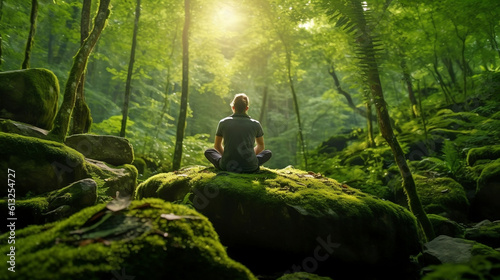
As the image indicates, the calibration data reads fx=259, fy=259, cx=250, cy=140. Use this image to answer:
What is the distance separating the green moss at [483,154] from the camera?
7.57 metres

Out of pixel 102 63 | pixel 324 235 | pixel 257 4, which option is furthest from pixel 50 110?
pixel 102 63

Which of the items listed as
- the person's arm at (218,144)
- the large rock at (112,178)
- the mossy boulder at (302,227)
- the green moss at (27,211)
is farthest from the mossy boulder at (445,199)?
the green moss at (27,211)

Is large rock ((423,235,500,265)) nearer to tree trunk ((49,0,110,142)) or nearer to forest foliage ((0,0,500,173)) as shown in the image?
forest foliage ((0,0,500,173))

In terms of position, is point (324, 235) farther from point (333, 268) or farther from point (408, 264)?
point (408, 264)

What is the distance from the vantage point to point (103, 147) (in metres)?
7.52

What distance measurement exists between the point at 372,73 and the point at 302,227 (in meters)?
3.15

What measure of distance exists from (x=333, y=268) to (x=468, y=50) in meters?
19.6

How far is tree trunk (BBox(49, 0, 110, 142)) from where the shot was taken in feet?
19.4

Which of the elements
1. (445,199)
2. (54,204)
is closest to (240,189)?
(54,204)

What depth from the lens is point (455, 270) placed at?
1.46 meters

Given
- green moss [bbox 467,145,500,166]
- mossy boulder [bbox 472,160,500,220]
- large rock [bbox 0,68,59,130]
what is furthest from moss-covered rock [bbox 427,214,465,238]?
large rock [bbox 0,68,59,130]

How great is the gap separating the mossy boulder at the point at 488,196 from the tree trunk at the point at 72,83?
10.1m

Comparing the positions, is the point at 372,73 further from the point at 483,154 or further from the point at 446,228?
the point at 483,154

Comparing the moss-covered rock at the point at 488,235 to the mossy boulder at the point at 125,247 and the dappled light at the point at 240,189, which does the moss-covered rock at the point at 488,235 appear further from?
the mossy boulder at the point at 125,247
